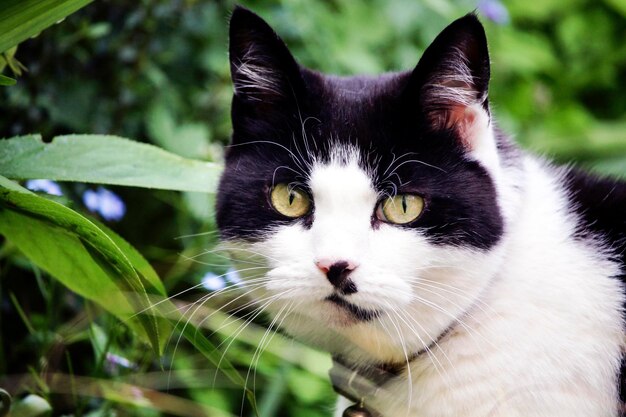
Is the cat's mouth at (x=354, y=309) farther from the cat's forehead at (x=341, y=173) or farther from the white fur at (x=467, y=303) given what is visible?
the cat's forehead at (x=341, y=173)

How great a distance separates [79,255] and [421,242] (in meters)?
0.54

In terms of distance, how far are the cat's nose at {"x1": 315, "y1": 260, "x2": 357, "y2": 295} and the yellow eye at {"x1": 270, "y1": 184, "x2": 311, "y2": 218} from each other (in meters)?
0.16

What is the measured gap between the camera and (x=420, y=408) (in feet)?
4.63

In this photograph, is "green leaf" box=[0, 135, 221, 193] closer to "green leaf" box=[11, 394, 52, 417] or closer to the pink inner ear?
"green leaf" box=[11, 394, 52, 417]

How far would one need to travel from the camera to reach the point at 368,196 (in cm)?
135

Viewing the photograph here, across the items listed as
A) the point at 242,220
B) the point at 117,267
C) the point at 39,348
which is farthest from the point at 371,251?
the point at 39,348

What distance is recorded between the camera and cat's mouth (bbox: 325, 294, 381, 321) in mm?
1318

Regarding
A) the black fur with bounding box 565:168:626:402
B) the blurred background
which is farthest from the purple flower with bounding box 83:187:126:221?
the black fur with bounding box 565:168:626:402

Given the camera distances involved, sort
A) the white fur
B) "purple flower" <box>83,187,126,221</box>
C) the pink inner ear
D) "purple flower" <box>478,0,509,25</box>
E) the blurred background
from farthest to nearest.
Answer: "purple flower" <box>478,0,509,25</box>
"purple flower" <box>83,187,126,221</box>
the blurred background
the pink inner ear
the white fur

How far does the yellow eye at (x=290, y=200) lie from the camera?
4.63 ft

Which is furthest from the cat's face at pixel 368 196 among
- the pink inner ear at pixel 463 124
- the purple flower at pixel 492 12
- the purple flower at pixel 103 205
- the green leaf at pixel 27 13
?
the purple flower at pixel 492 12

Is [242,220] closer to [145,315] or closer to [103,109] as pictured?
[145,315]

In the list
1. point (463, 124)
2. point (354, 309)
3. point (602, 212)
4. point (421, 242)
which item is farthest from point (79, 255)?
point (602, 212)

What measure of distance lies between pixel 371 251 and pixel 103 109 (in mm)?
1342
